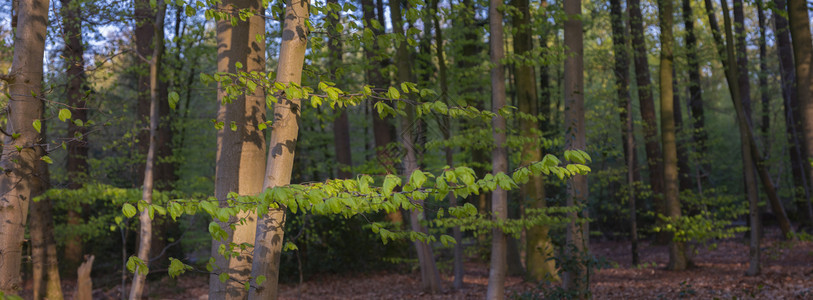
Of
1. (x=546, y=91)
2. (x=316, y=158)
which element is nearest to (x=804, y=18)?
(x=546, y=91)

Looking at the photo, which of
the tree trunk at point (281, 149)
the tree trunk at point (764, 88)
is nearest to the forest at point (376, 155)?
the tree trunk at point (281, 149)

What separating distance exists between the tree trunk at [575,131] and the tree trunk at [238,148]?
14.2 ft

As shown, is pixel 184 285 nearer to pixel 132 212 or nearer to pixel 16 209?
pixel 16 209

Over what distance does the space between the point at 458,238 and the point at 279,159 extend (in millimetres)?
7810

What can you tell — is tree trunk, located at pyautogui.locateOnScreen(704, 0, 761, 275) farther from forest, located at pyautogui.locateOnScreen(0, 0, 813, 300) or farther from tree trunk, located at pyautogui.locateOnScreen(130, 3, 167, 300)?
tree trunk, located at pyautogui.locateOnScreen(130, 3, 167, 300)

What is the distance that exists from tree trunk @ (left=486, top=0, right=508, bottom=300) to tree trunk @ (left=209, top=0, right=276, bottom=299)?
363 centimetres

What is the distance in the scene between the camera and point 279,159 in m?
4.21

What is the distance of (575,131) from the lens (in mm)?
7805

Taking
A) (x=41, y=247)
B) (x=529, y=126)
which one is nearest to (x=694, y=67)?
(x=529, y=126)

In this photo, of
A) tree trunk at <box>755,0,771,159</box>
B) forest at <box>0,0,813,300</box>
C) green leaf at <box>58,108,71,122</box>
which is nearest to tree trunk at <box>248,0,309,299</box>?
forest at <box>0,0,813,300</box>

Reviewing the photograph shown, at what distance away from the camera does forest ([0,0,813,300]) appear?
4.20m

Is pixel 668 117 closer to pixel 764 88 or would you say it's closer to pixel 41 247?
pixel 764 88

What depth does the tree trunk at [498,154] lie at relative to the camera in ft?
25.5

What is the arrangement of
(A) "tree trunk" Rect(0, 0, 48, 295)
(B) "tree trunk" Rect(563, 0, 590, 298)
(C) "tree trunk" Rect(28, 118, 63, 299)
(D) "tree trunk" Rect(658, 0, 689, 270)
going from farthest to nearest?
(D) "tree trunk" Rect(658, 0, 689, 270)
(C) "tree trunk" Rect(28, 118, 63, 299)
(B) "tree trunk" Rect(563, 0, 590, 298)
(A) "tree trunk" Rect(0, 0, 48, 295)
